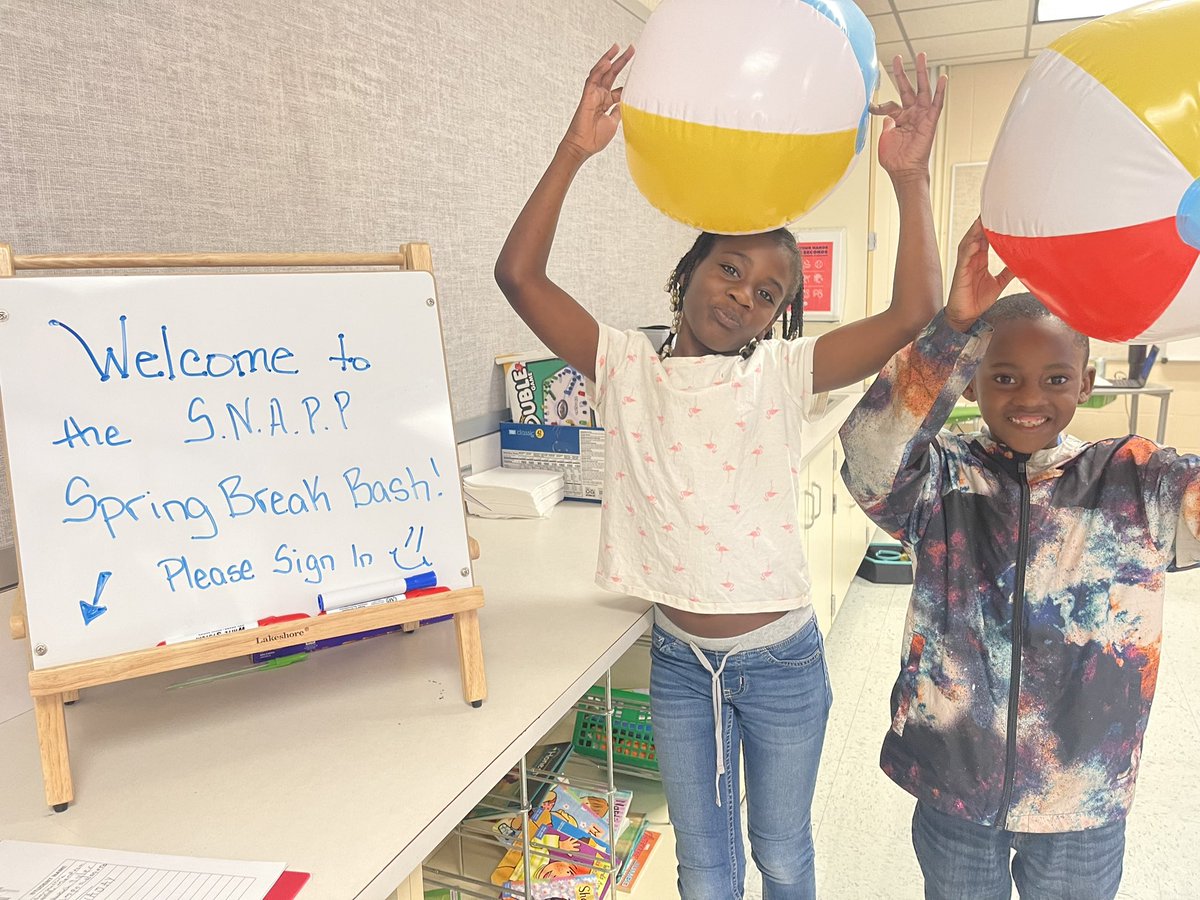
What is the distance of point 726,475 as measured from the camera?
1199 mm

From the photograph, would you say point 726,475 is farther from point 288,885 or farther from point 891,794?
point 891,794

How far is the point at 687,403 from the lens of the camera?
1202mm

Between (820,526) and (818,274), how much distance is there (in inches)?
55.9

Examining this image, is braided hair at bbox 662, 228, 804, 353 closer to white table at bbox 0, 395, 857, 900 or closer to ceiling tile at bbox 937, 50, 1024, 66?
white table at bbox 0, 395, 857, 900

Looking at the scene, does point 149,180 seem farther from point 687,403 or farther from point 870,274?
A: point 870,274

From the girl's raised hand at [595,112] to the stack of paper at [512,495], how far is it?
85 cm

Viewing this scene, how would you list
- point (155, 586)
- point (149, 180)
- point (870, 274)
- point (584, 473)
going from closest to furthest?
1. point (155, 586)
2. point (149, 180)
3. point (584, 473)
4. point (870, 274)

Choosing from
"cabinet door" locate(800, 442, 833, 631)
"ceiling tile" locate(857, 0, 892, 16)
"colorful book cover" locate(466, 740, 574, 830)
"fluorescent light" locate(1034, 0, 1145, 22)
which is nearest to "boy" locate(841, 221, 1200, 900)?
"colorful book cover" locate(466, 740, 574, 830)

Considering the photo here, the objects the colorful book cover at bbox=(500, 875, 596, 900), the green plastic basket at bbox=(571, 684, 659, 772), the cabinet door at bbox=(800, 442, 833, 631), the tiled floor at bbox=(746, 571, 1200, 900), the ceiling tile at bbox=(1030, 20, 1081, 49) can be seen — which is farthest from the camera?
the ceiling tile at bbox=(1030, 20, 1081, 49)

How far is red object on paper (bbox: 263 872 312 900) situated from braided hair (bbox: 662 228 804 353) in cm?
85

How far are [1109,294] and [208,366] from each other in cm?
97

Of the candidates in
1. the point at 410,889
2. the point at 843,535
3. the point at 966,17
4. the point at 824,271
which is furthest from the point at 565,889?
the point at 966,17

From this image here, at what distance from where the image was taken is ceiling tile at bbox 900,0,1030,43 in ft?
16.3

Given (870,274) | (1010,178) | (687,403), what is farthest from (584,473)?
(870,274)
